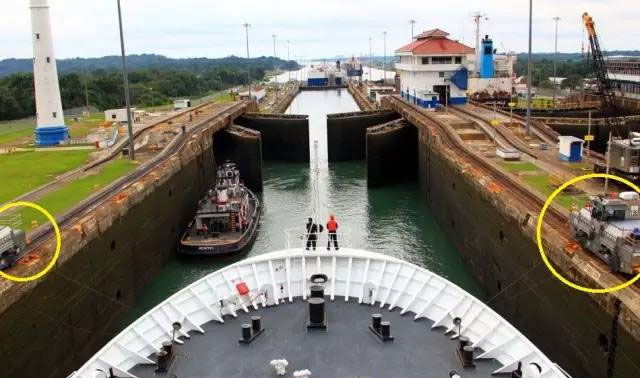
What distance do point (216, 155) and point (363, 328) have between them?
40.4 m

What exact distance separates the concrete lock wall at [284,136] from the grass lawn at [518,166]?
93.8ft

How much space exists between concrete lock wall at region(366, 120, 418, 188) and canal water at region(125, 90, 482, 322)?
110 centimetres

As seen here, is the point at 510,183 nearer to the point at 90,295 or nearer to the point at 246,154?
the point at 90,295

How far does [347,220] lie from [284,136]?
76.3 feet

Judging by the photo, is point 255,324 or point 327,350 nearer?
point 327,350

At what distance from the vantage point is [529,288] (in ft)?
62.1

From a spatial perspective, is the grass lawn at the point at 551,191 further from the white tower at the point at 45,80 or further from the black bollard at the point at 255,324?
the white tower at the point at 45,80

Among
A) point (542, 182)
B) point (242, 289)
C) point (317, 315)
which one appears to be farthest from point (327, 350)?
point (542, 182)

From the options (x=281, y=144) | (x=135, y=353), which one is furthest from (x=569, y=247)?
(x=281, y=144)

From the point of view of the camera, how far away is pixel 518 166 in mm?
29797

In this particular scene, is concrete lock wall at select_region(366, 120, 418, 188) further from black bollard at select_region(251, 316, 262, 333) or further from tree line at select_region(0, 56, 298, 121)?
tree line at select_region(0, 56, 298, 121)

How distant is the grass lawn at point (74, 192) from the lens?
23656mm

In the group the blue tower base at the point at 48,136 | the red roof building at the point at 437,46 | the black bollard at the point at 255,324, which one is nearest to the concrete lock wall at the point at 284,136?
the red roof building at the point at 437,46

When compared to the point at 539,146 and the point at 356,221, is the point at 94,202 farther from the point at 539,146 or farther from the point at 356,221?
the point at 539,146
